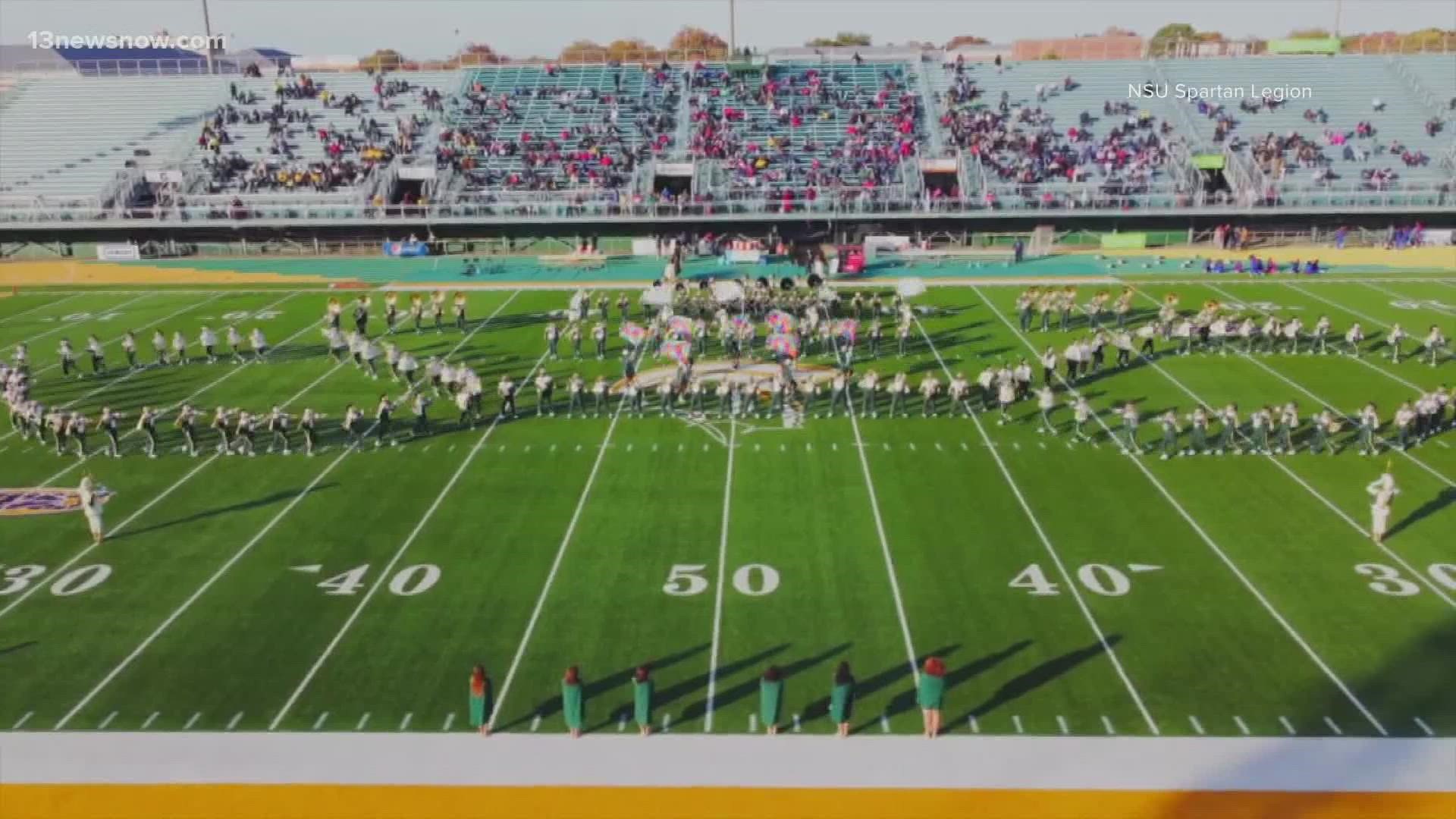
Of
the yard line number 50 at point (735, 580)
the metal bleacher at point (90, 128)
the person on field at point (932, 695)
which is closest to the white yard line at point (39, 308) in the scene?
the metal bleacher at point (90, 128)

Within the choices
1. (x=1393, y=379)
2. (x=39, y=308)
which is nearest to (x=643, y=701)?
(x=1393, y=379)

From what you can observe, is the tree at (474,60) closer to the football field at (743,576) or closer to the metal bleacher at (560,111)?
the metal bleacher at (560,111)

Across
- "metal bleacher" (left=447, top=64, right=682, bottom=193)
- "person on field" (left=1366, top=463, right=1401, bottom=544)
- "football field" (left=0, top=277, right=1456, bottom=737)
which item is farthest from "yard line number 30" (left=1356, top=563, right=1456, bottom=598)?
"metal bleacher" (left=447, top=64, right=682, bottom=193)

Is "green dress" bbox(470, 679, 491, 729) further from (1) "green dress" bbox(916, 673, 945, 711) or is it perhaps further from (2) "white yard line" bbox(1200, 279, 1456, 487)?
(2) "white yard line" bbox(1200, 279, 1456, 487)

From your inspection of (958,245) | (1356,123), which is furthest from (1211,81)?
(958,245)

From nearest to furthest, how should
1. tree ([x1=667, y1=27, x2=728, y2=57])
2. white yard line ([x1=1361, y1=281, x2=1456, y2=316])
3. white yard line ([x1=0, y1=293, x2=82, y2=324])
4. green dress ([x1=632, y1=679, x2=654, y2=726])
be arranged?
1. green dress ([x1=632, y1=679, x2=654, y2=726])
2. white yard line ([x1=1361, y1=281, x2=1456, y2=316])
3. white yard line ([x1=0, y1=293, x2=82, y2=324])
4. tree ([x1=667, y1=27, x2=728, y2=57])
